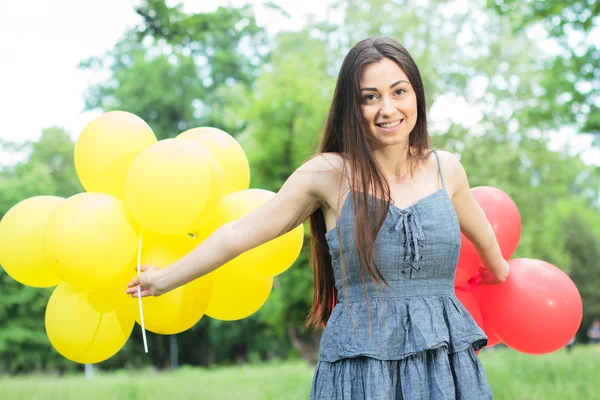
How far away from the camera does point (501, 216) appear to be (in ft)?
8.78

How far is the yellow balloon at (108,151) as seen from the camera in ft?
8.30

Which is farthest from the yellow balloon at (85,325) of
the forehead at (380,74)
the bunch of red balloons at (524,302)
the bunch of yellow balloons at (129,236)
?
the bunch of red balloons at (524,302)

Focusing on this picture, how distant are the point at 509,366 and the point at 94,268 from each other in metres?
5.91

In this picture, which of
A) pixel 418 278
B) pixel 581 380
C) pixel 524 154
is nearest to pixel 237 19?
pixel 418 278

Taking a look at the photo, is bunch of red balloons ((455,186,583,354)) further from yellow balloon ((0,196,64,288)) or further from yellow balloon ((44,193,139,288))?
yellow balloon ((0,196,64,288))

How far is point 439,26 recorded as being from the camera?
17266mm

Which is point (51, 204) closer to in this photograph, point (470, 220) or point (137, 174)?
point (137, 174)

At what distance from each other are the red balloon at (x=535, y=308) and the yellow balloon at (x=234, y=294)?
95 cm

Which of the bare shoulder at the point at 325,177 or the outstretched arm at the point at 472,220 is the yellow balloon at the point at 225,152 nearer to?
the bare shoulder at the point at 325,177

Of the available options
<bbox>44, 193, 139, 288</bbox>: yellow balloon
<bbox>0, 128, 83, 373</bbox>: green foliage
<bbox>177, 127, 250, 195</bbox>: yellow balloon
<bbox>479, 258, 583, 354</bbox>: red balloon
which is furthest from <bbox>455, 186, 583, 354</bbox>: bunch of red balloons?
<bbox>0, 128, 83, 373</bbox>: green foliage

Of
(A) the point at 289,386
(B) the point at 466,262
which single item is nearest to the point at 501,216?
(B) the point at 466,262

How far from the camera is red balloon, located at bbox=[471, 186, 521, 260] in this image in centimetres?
266

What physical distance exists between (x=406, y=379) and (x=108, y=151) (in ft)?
4.82

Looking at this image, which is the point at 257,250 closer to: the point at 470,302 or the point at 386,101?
the point at 386,101
